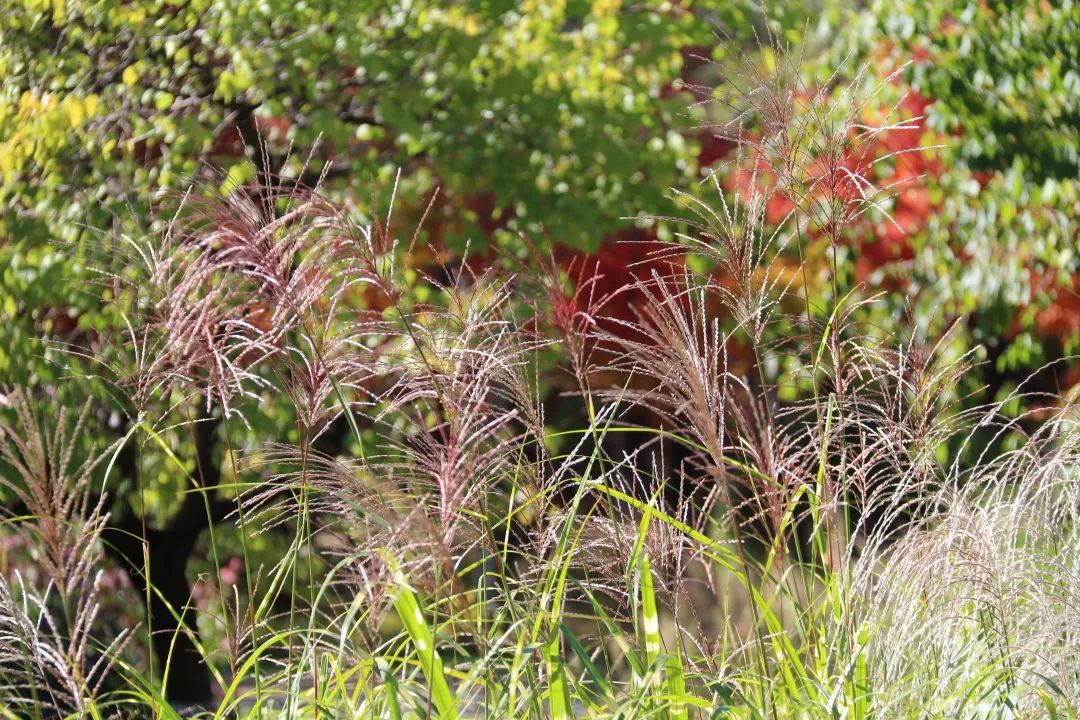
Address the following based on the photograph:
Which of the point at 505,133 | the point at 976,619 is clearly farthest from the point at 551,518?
the point at 505,133

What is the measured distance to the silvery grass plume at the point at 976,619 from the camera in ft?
7.61

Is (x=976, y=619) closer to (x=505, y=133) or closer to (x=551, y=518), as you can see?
(x=551, y=518)

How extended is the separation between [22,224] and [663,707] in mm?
3328

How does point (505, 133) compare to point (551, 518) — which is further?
point (505, 133)

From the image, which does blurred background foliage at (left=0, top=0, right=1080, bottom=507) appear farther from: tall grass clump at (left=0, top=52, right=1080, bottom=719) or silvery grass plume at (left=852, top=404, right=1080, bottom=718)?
silvery grass plume at (left=852, top=404, right=1080, bottom=718)

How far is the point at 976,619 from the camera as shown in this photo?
2738 mm

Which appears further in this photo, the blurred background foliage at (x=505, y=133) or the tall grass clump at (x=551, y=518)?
the blurred background foliage at (x=505, y=133)

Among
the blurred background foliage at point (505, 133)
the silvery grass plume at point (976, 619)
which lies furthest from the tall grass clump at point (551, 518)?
the blurred background foliage at point (505, 133)

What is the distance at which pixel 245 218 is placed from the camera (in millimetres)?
2078

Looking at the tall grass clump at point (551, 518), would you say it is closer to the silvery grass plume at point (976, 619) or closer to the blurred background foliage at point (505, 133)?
the silvery grass plume at point (976, 619)

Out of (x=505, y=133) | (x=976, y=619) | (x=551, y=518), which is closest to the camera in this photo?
(x=551, y=518)

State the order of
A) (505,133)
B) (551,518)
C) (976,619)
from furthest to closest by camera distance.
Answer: (505,133) → (976,619) → (551,518)

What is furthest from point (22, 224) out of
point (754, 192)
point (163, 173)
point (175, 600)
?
point (754, 192)

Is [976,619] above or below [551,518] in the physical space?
below
